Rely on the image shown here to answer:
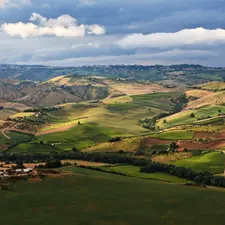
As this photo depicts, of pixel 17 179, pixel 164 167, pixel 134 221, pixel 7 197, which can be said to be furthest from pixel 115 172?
pixel 134 221

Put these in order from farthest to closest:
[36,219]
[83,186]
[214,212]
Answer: [83,186], [214,212], [36,219]

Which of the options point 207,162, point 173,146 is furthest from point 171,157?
point 207,162

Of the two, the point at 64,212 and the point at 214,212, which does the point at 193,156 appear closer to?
Answer: the point at 214,212

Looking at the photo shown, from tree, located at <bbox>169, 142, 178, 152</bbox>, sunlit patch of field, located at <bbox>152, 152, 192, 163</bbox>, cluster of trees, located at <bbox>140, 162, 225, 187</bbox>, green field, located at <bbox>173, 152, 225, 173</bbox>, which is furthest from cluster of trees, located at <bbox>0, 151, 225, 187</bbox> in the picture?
tree, located at <bbox>169, 142, 178, 152</bbox>

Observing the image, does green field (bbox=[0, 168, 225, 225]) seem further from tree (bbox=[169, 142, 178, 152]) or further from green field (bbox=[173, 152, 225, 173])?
tree (bbox=[169, 142, 178, 152])

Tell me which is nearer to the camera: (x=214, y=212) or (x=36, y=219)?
(x=36, y=219)

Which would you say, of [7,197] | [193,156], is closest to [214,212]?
[7,197]

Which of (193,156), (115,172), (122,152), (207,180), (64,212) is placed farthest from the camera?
(122,152)
